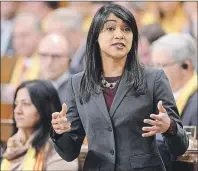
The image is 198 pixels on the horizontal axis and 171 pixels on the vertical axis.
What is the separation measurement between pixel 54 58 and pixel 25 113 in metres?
0.91

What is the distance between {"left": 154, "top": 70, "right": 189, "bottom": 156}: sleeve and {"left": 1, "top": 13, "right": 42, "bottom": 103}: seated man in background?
6.74ft

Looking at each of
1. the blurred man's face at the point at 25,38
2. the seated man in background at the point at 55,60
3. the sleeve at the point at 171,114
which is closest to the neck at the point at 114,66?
the sleeve at the point at 171,114

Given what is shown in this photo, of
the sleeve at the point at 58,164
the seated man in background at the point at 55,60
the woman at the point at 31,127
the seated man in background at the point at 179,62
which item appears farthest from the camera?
the seated man in background at the point at 55,60

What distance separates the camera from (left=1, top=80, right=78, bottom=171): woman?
3.07 meters

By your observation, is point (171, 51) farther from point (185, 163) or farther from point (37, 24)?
point (37, 24)

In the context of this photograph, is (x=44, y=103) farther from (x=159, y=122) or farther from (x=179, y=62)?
(x=159, y=122)

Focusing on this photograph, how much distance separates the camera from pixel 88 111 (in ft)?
6.88

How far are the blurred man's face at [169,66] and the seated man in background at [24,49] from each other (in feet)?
3.24

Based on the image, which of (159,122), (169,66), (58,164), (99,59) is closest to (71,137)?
(99,59)

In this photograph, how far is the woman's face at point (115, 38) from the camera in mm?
2066

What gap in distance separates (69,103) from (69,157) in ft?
0.66

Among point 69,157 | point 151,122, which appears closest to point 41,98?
point 69,157

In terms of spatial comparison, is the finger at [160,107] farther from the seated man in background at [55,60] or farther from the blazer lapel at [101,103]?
the seated man in background at [55,60]

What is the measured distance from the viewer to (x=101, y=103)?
6.79ft
